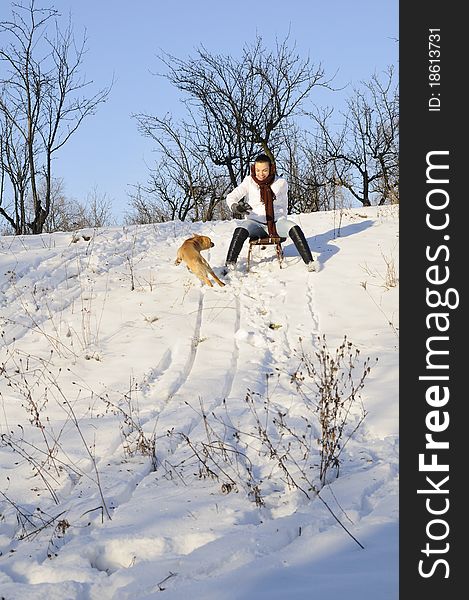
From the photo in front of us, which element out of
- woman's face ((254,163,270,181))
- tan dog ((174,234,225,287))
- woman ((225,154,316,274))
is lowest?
tan dog ((174,234,225,287))

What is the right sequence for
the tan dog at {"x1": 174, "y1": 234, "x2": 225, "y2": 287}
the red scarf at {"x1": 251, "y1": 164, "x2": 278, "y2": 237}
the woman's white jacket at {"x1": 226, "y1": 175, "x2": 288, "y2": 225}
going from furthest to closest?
1. the woman's white jacket at {"x1": 226, "y1": 175, "x2": 288, "y2": 225}
2. the red scarf at {"x1": 251, "y1": 164, "x2": 278, "y2": 237}
3. the tan dog at {"x1": 174, "y1": 234, "x2": 225, "y2": 287}

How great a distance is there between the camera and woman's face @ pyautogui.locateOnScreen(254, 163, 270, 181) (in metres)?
8.86

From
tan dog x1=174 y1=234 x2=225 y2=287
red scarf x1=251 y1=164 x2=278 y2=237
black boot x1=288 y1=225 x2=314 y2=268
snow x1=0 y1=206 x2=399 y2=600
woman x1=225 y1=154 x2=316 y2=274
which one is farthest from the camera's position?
red scarf x1=251 y1=164 x2=278 y2=237

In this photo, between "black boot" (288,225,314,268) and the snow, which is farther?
"black boot" (288,225,314,268)

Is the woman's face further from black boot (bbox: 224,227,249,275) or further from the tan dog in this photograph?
the tan dog

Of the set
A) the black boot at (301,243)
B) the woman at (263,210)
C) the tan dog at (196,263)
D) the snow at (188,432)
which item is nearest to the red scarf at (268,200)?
the woman at (263,210)

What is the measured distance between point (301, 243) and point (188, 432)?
472cm

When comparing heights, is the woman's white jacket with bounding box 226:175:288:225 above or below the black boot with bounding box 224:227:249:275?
above

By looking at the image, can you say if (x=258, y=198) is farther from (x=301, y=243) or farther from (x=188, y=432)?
(x=188, y=432)

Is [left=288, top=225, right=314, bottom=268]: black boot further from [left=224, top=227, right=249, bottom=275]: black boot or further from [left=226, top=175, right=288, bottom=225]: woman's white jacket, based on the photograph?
[left=224, top=227, right=249, bottom=275]: black boot

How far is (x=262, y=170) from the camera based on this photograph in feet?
29.1

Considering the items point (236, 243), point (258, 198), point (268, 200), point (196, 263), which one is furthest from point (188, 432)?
point (258, 198)

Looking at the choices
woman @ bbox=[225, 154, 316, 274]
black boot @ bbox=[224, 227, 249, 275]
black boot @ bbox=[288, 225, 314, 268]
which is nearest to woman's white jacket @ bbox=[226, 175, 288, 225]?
woman @ bbox=[225, 154, 316, 274]

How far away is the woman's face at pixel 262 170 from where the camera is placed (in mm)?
8859
